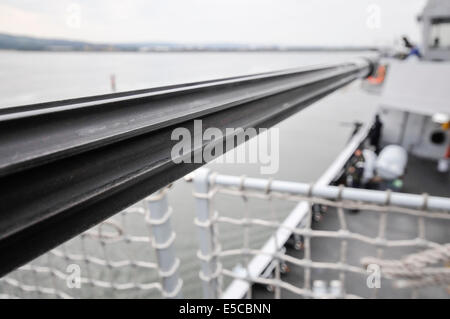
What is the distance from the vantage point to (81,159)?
0.42 metres

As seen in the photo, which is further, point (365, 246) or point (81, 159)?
point (365, 246)

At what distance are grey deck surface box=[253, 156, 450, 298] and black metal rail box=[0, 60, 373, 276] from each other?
7.22ft

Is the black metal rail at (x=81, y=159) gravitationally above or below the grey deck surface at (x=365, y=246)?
above

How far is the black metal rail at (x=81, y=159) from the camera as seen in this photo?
14.0 inches

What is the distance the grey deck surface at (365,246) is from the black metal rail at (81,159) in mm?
2202

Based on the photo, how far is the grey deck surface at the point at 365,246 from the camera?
8.29 ft

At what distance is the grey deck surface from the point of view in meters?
2.53

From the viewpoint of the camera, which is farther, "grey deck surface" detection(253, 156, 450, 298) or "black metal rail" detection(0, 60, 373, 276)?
"grey deck surface" detection(253, 156, 450, 298)

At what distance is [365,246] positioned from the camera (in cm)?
332

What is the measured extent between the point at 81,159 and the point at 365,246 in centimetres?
360

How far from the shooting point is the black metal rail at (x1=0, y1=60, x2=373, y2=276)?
356mm

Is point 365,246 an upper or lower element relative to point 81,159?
lower

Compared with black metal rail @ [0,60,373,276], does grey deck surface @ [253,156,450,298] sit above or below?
below

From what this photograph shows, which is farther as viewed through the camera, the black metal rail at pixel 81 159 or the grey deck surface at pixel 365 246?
the grey deck surface at pixel 365 246
